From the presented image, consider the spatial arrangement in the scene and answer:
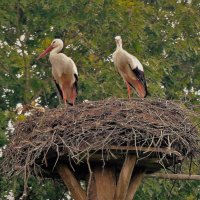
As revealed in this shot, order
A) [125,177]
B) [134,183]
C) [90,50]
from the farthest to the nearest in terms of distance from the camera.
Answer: [90,50], [134,183], [125,177]

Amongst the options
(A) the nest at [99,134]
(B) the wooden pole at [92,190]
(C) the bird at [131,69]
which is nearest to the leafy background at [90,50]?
(C) the bird at [131,69]

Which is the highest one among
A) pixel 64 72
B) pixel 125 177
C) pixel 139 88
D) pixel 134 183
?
pixel 64 72

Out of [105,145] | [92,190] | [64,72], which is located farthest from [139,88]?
[105,145]

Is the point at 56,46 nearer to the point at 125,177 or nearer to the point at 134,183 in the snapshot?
the point at 134,183

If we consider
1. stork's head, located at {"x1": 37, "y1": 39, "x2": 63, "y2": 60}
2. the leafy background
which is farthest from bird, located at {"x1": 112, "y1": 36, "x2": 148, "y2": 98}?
the leafy background

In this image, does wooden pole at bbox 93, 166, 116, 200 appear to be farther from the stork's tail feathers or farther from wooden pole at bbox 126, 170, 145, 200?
the stork's tail feathers

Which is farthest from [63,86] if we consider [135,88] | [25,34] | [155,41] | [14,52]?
[155,41]

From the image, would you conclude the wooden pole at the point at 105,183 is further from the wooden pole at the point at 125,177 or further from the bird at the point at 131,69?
the bird at the point at 131,69

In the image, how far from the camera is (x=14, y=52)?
15.6 meters

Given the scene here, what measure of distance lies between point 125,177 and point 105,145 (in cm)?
44

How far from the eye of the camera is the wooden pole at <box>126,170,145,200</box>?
30.8 ft

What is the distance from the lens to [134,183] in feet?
31.2

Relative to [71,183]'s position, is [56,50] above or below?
above

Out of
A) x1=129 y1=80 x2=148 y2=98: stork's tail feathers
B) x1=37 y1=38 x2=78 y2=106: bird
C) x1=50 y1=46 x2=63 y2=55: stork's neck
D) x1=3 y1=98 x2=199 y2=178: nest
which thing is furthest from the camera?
x1=50 y1=46 x2=63 y2=55: stork's neck
